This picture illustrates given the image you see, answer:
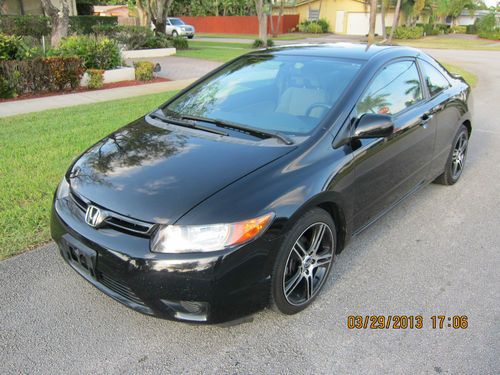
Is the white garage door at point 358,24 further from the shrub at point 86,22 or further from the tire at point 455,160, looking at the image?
the tire at point 455,160

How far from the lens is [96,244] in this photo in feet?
8.32

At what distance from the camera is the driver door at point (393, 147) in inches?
131

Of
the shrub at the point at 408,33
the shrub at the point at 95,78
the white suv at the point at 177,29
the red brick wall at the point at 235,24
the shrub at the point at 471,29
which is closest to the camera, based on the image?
the shrub at the point at 95,78

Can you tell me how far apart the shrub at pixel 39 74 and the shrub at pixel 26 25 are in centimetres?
1225

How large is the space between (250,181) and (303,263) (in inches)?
27.0

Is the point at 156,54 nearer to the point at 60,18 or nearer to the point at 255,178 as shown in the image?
the point at 60,18

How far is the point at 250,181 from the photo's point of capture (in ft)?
8.56

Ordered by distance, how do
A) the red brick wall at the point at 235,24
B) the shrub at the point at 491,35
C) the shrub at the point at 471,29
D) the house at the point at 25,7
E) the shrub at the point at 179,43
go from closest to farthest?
the shrub at the point at 179,43 → the house at the point at 25,7 → the shrub at the point at 491,35 → the shrub at the point at 471,29 → the red brick wall at the point at 235,24

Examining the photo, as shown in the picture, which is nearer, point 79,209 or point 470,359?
point 470,359

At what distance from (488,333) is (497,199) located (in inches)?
98.0

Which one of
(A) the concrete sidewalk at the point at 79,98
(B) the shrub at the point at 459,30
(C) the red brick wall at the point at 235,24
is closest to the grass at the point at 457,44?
(C) the red brick wall at the point at 235,24

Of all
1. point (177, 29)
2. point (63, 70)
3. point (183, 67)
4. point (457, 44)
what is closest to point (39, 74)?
point (63, 70)

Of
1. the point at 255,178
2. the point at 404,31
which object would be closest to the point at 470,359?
the point at 255,178

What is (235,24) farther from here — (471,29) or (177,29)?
(471,29)
